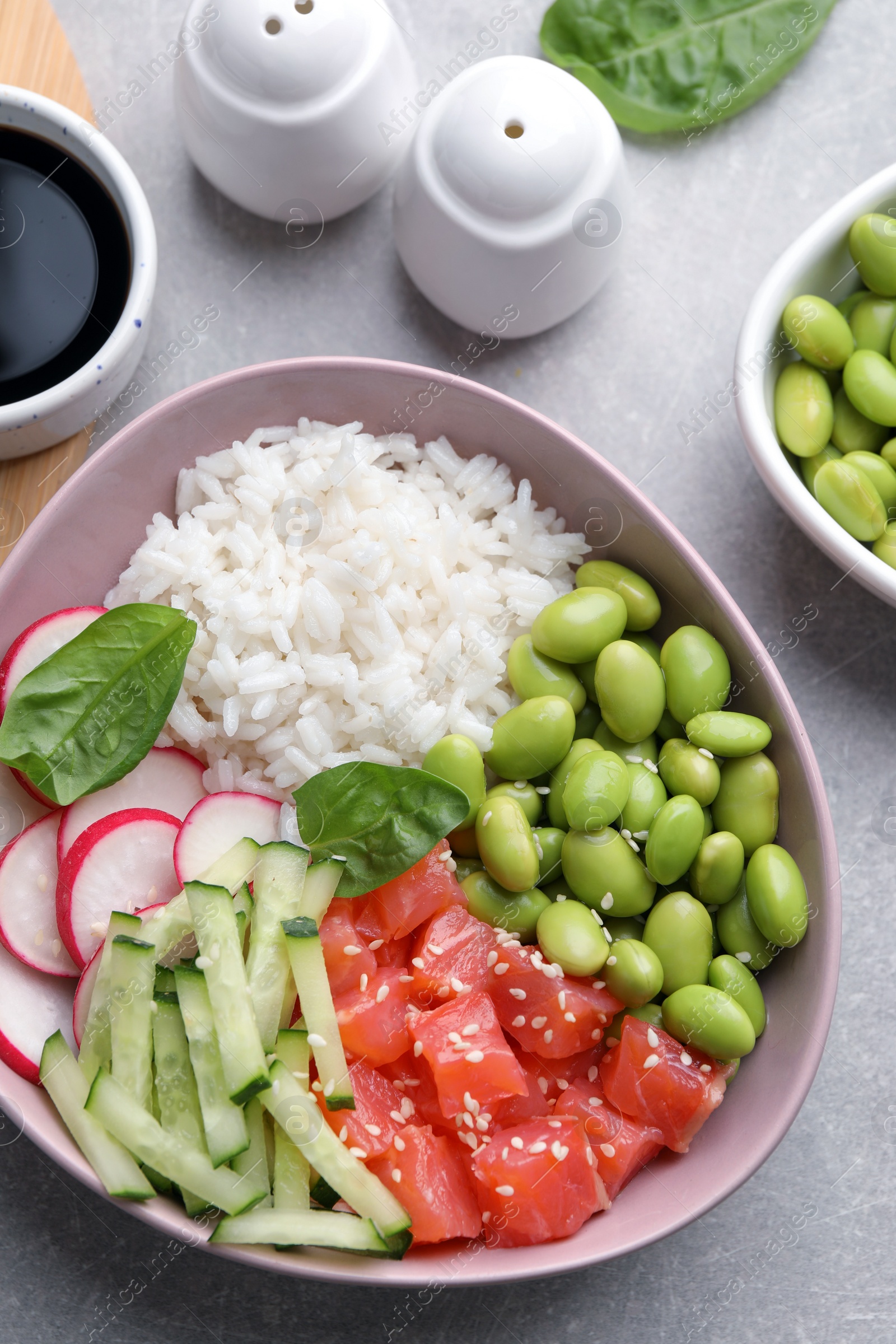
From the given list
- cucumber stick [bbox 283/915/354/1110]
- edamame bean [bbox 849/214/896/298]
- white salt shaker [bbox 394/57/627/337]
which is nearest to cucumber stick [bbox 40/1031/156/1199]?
cucumber stick [bbox 283/915/354/1110]

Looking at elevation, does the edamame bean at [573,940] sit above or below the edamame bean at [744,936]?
above

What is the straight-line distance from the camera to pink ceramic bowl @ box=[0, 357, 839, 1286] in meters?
1.40

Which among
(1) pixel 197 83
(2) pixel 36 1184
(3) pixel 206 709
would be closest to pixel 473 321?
(1) pixel 197 83

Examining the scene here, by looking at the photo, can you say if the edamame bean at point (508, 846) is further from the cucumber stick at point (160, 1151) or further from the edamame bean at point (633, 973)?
the cucumber stick at point (160, 1151)

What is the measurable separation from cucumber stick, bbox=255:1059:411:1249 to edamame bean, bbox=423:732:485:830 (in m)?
0.44

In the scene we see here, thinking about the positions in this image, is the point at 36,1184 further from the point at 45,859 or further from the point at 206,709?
the point at 206,709

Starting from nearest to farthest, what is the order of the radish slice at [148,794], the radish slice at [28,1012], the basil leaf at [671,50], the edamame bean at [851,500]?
the radish slice at [28,1012] < the radish slice at [148,794] < the edamame bean at [851,500] < the basil leaf at [671,50]

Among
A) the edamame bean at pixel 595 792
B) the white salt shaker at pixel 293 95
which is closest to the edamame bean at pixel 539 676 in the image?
the edamame bean at pixel 595 792

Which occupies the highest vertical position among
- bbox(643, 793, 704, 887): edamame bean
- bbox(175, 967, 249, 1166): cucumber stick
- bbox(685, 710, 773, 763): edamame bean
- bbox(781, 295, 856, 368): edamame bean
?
bbox(781, 295, 856, 368): edamame bean

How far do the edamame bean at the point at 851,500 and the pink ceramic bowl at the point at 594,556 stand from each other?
0.27 meters

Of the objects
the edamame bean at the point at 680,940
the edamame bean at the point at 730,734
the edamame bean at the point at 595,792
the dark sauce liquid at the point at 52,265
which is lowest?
the edamame bean at the point at 680,940

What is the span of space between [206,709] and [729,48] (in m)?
1.55

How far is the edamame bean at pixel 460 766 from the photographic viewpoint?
151cm

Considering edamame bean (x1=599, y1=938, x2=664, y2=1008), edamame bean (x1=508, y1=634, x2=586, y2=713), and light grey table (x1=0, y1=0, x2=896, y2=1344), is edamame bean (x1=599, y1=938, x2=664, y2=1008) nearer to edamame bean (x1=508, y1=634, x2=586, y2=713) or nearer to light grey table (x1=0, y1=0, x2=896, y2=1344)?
edamame bean (x1=508, y1=634, x2=586, y2=713)
